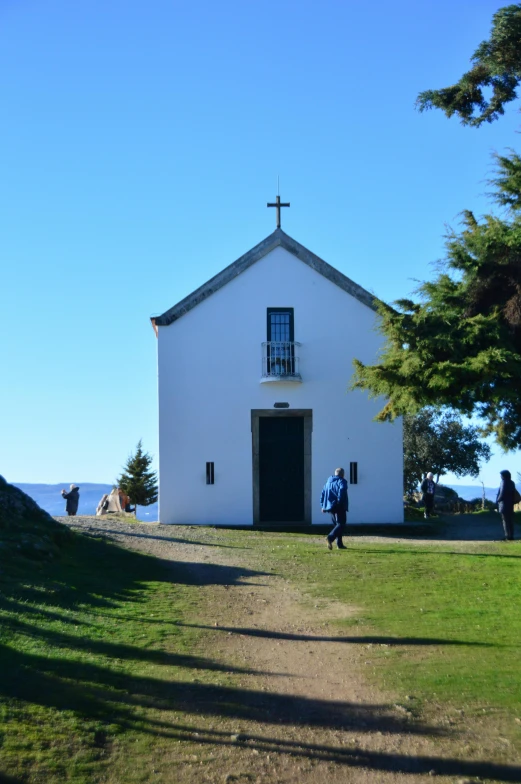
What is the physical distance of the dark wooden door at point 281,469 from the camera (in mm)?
22953

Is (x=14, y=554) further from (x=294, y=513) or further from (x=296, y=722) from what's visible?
(x=294, y=513)

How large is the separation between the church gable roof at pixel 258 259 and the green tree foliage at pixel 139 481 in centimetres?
2003

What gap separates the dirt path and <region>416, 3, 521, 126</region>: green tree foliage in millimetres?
7905

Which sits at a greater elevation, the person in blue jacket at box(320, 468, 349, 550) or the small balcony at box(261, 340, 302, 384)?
the small balcony at box(261, 340, 302, 384)

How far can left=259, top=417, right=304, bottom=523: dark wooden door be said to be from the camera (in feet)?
75.3

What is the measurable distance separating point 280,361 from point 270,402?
1.16 metres

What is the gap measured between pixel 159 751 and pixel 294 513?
57.1 ft

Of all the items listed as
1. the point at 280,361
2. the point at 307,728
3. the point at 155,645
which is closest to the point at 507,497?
the point at 280,361

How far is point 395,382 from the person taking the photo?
1419 centimetres

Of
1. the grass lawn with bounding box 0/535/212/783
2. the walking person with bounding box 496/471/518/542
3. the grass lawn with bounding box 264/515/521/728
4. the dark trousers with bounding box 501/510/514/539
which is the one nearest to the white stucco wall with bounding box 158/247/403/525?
the dark trousers with bounding box 501/510/514/539

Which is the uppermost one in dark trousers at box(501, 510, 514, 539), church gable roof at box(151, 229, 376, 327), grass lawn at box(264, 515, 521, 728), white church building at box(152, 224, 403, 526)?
church gable roof at box(151, 229, 376, 327)

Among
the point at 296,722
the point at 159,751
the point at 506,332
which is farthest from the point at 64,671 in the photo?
the point at 506,332

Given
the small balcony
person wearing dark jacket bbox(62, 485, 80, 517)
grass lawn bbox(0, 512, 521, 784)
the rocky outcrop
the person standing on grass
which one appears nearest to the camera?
grass lawn bbox(0, 512, 521, 784)

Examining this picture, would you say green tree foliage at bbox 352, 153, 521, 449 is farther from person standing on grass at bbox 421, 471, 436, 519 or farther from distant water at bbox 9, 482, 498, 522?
person standing on grass at bbox 421, 471, 436, 519
